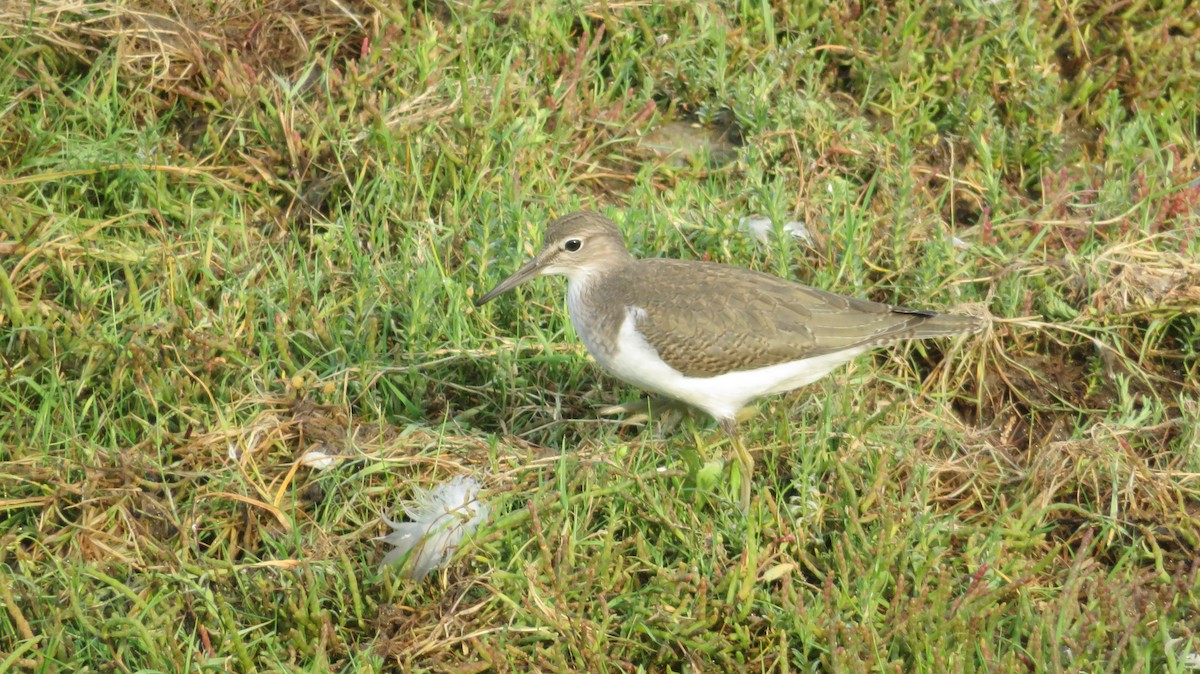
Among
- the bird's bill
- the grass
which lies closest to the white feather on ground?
the grass

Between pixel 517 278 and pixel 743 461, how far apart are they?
1459 mm

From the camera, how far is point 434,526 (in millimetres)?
5328

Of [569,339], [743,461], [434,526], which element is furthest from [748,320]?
[434,526]

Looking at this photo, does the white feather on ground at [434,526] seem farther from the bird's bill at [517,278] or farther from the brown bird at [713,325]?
the bird's bill at [517,278]

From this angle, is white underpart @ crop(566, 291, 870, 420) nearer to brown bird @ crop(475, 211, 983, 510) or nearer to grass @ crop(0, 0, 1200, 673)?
brown bird @ crop(475, 211, 983, 510)

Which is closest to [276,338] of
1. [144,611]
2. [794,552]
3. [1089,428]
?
[144,611]

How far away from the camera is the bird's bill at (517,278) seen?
627 cm

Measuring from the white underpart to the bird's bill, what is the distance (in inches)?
17.5

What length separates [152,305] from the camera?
6.49m

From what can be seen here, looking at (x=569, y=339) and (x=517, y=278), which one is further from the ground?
(x=517, y=278)

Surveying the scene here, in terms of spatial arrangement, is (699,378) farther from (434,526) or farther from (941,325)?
(434,526)

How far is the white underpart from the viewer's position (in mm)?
5859

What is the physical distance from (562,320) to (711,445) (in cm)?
114

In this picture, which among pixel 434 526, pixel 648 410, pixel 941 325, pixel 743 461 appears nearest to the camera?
pixel 434 526
